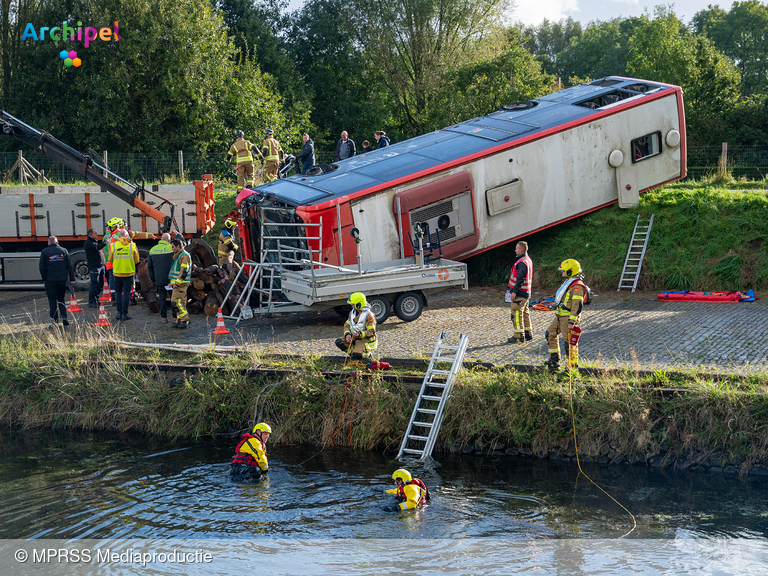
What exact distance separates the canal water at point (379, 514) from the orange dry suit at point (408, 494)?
5.6 inches

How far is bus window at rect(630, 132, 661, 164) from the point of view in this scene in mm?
18422

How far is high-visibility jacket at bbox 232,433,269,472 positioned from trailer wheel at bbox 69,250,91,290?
10.8 meters

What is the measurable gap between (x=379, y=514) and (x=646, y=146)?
13148 mm

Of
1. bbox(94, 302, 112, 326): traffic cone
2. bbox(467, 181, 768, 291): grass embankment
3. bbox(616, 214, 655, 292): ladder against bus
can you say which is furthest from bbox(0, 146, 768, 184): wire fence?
bbox(94, 302, 112, 326): traffic cone

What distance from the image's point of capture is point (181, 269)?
14.7 m

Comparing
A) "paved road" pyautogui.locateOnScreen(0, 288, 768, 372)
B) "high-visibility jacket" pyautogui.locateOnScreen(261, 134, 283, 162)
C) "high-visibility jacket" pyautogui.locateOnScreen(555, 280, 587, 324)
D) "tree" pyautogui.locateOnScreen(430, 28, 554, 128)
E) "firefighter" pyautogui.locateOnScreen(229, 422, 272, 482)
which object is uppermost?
"tree" pyautogui.locateOnScreen(430, 28, 554, 128)

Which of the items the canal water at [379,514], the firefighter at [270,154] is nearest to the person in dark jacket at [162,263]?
the canal water at [379,514]

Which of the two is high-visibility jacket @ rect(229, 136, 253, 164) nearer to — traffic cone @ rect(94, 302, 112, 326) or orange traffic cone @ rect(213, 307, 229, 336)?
traffic cone @ rect(94, 302, 112, 326)

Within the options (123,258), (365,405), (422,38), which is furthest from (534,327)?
(422,38)

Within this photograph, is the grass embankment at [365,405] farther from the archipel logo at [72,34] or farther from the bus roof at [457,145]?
the archipel logo at [72,34]

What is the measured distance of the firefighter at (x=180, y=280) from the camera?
14.6 m

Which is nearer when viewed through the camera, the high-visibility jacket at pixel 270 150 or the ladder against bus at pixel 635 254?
the ladder against bus at pixel 635 254

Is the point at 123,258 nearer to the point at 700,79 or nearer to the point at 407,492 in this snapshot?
the point at 407,492

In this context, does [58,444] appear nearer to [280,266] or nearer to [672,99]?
[280,266]
